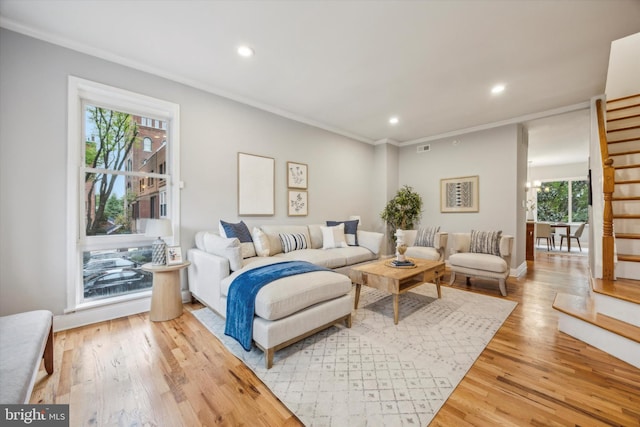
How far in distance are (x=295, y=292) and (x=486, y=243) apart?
3.37 meters

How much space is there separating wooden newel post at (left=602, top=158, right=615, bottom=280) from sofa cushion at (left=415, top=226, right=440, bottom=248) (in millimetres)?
2078

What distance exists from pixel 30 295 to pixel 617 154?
659 cm

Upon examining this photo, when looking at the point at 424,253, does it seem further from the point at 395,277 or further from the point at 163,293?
the point at 163,293

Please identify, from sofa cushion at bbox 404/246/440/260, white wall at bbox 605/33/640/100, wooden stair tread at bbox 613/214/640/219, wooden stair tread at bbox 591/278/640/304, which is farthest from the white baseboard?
white wall at bbox 605/33/640/100

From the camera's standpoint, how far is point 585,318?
7.07 ft

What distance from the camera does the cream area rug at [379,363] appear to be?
144 cm

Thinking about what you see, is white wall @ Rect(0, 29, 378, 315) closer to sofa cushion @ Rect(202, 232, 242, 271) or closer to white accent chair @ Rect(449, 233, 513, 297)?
sofa cushion @ Rect(202, 232, 242, 271)

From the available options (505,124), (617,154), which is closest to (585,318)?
(617,154)

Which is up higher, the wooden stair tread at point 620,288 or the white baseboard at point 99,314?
the wooden stair tread at point 620,288

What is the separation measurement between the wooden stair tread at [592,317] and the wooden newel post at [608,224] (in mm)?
363

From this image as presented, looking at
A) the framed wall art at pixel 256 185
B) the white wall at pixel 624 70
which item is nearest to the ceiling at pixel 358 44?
the white wall at pixel 624 70

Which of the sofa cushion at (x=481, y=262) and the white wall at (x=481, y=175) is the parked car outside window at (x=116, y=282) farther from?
the white wall at (x=481, y=175)

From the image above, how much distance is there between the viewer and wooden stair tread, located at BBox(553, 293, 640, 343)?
191cm

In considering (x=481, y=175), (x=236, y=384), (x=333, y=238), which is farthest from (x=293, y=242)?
(x=481, y=175)
